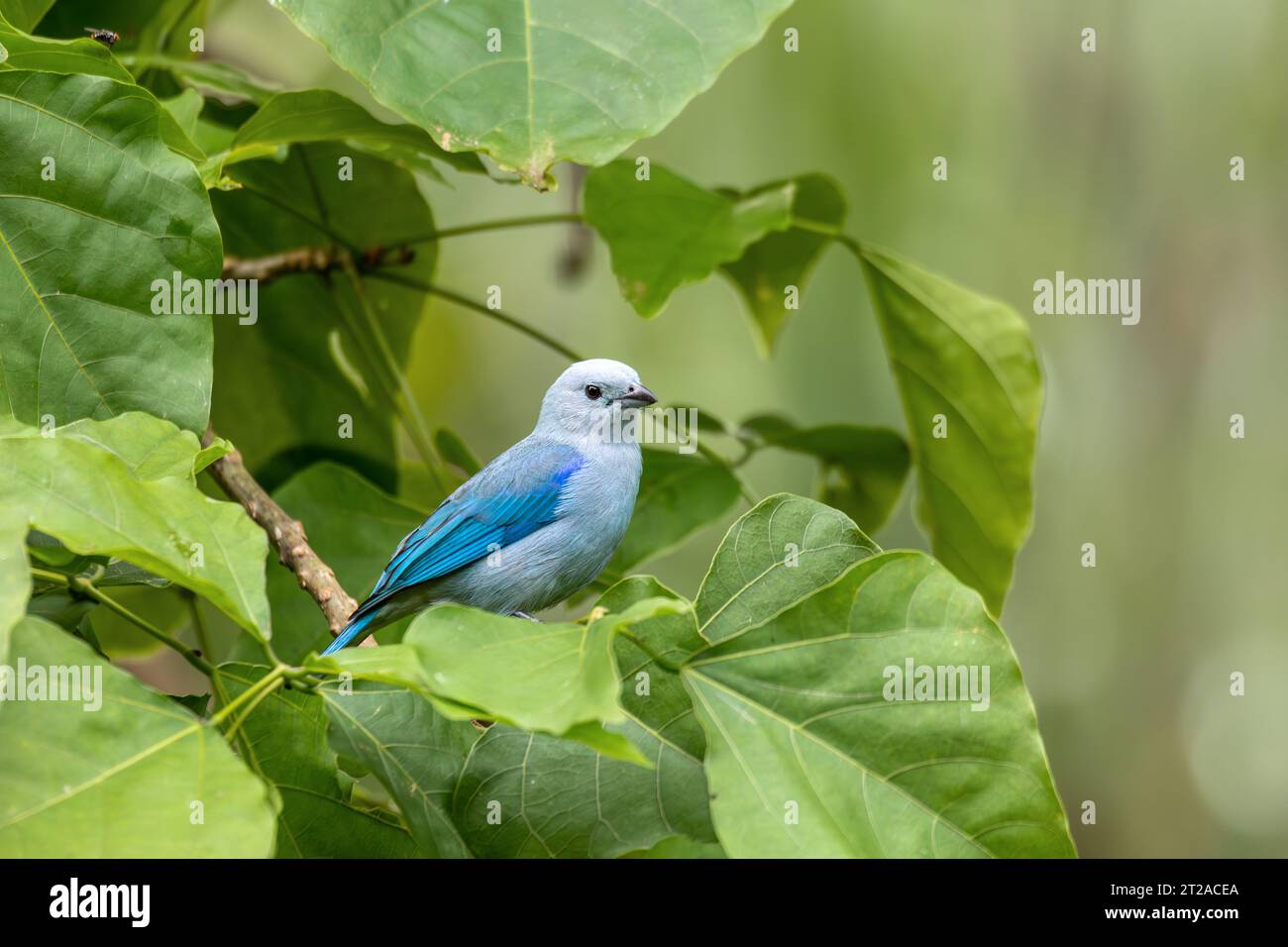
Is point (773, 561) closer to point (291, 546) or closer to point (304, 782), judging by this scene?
point (304, 782)

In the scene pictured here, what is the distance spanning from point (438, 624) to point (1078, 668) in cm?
788

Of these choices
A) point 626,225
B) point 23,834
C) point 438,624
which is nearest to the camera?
point 23,834

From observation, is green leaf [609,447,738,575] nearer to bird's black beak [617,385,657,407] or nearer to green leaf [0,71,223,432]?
bird's black beak [617,385,657,407]

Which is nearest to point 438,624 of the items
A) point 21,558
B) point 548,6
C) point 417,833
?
point 417,833

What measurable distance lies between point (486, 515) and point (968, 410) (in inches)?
59.6

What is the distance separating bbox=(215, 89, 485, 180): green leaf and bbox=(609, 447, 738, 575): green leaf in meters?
1.07

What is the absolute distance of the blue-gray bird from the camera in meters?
3.03

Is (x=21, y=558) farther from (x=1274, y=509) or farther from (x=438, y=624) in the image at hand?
(x=1274, y=509)

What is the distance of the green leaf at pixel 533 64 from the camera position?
2057mm

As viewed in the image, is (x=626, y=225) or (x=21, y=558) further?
(x=626, y=225)

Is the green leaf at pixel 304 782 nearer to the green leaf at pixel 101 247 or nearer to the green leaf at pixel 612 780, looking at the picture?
the green leaf at pixel 612 780

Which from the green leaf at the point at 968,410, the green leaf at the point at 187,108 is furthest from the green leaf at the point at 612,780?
the green leaf at the point at 968,410

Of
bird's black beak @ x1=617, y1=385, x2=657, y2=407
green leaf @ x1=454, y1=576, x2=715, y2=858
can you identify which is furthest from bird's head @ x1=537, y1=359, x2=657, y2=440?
green leaf @ x1=454, y1=576, x2=715, y2=858

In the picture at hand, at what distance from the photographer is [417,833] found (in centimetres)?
186
